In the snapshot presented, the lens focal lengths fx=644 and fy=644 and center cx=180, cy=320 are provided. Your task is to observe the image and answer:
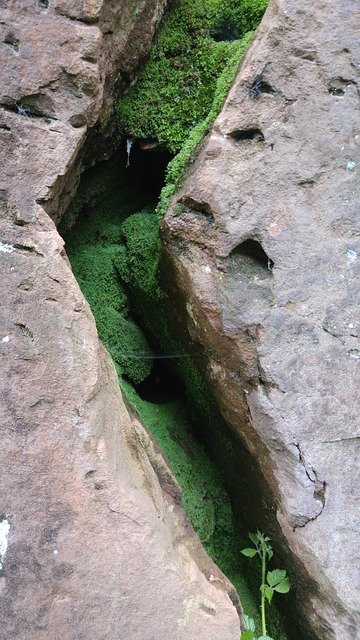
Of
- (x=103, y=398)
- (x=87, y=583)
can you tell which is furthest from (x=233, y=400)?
(x=87, y=583)

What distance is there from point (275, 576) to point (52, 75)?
145 centimetres

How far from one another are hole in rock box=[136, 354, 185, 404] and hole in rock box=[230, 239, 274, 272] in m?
0.56

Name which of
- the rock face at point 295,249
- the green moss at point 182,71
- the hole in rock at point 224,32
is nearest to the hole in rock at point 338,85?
the rock face at point 295,249

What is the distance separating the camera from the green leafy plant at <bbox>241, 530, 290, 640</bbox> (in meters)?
1.68

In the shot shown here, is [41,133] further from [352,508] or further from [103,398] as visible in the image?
[352,508]

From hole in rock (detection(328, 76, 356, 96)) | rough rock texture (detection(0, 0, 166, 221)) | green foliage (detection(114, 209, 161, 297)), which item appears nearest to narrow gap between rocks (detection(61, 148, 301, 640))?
green foliage (detection(114, 209, 161, 297))

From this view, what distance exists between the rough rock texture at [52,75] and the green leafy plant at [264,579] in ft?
3.57

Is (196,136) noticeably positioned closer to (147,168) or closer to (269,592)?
(147,168)

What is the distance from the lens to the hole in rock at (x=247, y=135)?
1.70 m

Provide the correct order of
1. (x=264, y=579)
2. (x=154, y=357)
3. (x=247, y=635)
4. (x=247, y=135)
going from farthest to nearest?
(x=154, y=357) → (x=264, y=579) → (x=247, y=135) → (x=247, y=635)

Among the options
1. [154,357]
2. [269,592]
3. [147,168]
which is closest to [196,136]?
[147,168]

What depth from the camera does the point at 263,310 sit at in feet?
5.51

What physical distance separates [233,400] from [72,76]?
0.95m

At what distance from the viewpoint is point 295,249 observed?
5.52 ft
